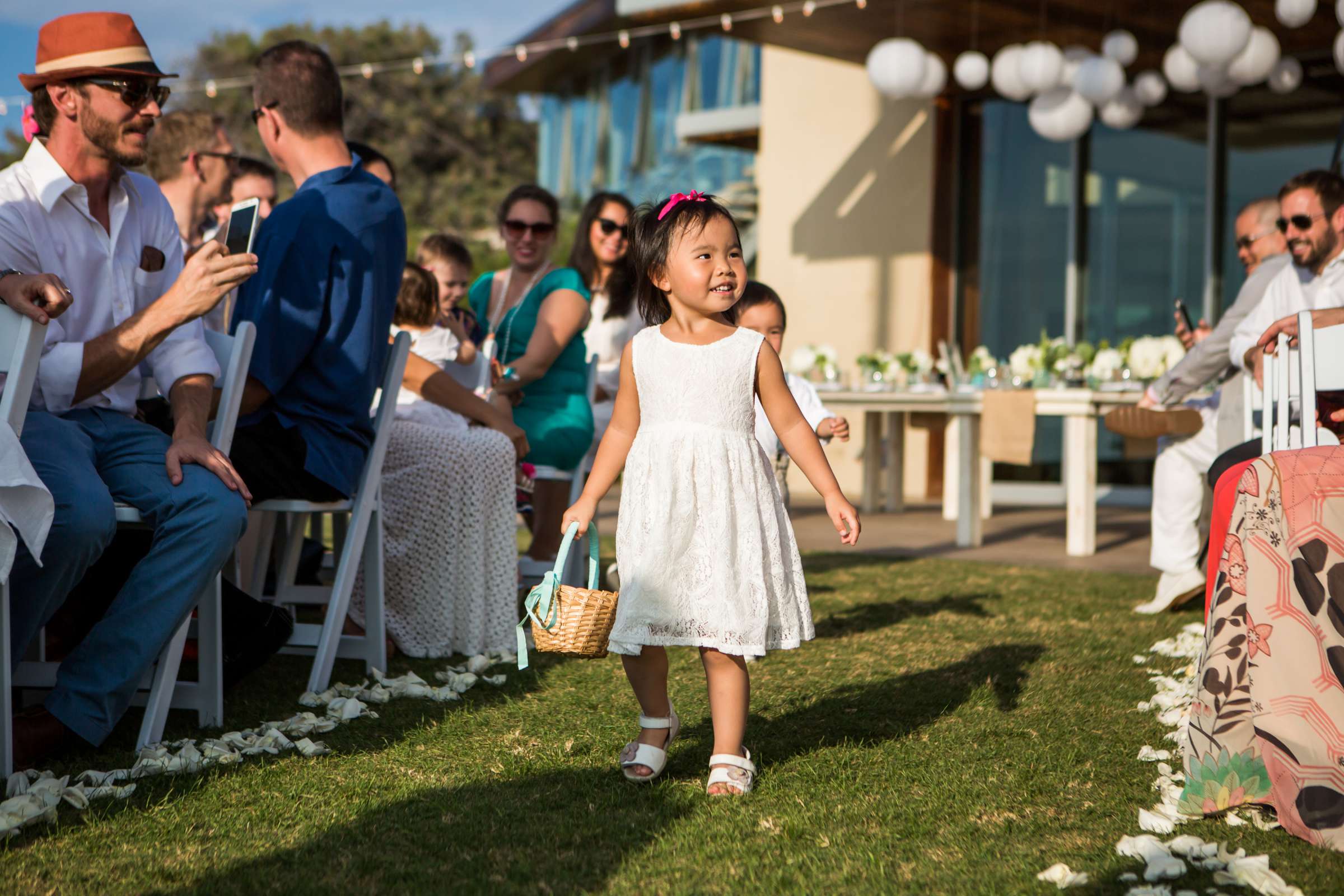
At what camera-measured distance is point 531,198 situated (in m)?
5.50

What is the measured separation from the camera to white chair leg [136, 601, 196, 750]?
9.71ft

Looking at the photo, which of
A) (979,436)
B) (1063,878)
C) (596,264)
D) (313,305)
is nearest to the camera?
(1063,878)

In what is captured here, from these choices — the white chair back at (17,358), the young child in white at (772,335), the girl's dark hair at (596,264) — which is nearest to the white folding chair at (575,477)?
the girl's dark hair at (596,264)

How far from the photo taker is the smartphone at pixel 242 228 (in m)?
3.10

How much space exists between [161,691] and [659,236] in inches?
61.1

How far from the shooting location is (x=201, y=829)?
2.43 meters

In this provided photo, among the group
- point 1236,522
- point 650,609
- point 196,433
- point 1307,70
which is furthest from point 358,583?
point 1307,70

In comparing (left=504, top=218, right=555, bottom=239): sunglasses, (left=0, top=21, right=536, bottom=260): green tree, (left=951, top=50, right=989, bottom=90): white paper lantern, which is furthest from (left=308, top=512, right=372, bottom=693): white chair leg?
(left=0, top=21, right=536, bottom=260): green tree

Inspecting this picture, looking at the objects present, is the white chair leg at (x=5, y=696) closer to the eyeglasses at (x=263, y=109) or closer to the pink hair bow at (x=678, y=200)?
the pink hair bow at (x=678, y=200)

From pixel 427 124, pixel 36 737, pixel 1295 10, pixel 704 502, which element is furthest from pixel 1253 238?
pixel 427 124

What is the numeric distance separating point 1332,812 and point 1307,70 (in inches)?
347

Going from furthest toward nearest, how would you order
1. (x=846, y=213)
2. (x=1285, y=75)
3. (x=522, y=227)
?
(x=846, y=213)
(x=1285, y=75)
(x=522, y=227)

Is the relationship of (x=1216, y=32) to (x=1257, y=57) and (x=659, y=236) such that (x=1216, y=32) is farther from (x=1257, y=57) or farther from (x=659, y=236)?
(x=659, y=236)

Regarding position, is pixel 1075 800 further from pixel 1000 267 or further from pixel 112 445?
pixel 1000 267
